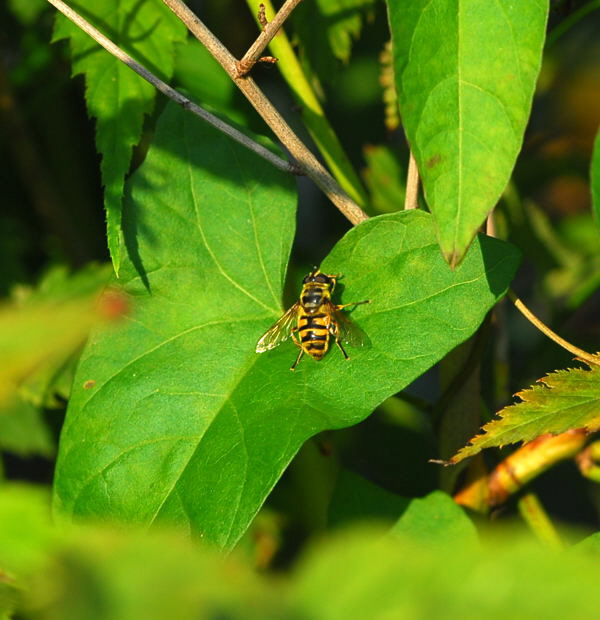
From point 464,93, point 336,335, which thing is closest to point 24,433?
point 336,335

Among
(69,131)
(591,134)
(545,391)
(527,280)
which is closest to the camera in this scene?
(545,391)

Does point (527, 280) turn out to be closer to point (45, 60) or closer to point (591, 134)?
point (591, 134)

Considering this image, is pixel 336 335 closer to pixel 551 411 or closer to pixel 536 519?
pixel 551 411

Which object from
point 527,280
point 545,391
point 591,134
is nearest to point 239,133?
point 545,391

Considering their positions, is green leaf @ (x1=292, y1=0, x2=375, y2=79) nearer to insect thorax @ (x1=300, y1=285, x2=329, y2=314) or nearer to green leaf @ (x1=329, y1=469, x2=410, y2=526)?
insect thorax @ (x1=300, y1=285, x2=329, y2=314)

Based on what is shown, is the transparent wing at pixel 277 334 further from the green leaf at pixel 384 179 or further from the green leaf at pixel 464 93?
the green leaf at pixel 384 179

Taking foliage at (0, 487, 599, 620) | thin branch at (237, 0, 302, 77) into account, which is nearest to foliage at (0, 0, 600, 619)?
foliage at (0, 487, 599, 620)
